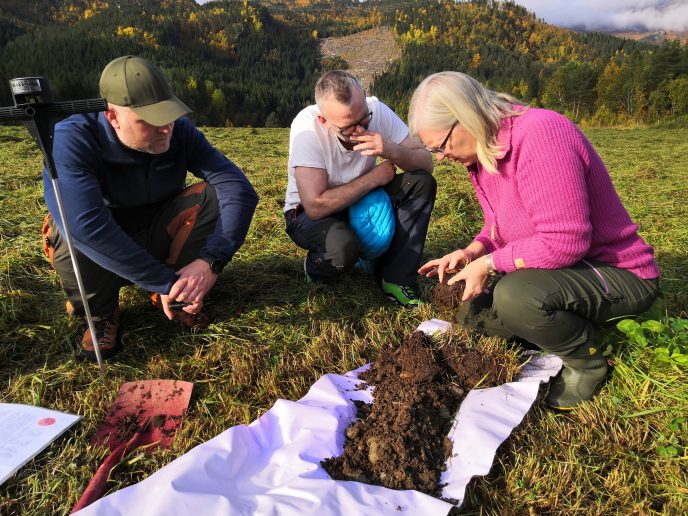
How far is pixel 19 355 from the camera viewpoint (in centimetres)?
259

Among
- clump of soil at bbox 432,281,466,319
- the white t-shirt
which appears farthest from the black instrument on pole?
clump of soil at bbox 432,281,466,319

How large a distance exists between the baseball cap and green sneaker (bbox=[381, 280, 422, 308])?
1.74m

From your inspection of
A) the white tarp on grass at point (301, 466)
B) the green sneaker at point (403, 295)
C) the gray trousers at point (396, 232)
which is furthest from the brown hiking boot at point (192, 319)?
the green sneaker at point (403, 295)

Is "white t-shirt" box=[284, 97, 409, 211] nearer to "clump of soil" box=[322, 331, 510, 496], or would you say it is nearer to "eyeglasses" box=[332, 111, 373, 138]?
"eyeglasses" box=[332, 111, 373, 138]

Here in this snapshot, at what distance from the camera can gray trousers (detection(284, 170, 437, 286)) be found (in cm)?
310

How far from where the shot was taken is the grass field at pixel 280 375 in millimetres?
1777

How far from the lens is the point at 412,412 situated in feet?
6.52

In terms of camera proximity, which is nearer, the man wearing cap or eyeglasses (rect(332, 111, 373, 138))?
the man wearing cap

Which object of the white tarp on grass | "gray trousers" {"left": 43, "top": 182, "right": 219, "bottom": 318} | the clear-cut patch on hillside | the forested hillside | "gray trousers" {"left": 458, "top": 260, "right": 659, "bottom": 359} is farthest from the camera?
the clear-cut patch on hillside

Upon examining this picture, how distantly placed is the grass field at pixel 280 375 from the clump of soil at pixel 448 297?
0.42 feet

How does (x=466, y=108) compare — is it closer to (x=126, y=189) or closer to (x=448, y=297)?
(x=448, y=297)

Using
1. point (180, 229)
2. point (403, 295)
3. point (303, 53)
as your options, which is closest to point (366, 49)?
point (303, 53)

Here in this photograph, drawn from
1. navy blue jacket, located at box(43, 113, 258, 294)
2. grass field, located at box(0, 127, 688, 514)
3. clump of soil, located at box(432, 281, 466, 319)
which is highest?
→ navy blue jacket, located at box(43, 113, 258, 294)

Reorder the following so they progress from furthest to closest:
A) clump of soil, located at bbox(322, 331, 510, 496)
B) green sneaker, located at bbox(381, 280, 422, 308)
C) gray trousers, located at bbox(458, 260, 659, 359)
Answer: green sneaker, located at bbox(381, 280, 422, 308)
gray trousers, located at bbox(458, 260, 659, 359)
clump of soil, located at bbox(322, 331, 510, 496)
